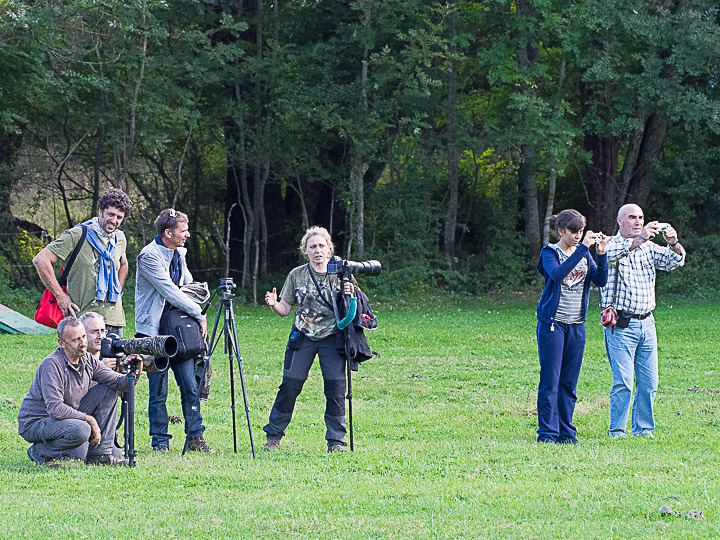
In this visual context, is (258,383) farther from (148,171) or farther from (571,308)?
(148,171)

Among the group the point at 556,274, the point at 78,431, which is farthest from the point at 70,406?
the point at 556,274

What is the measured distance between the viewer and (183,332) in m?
7.23

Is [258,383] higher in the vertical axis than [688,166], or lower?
lower

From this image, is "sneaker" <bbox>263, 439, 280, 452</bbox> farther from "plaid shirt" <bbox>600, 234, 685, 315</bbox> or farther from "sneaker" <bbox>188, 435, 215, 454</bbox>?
"plaid shirt" <bbox>600, 234, 685, 315</bbox>

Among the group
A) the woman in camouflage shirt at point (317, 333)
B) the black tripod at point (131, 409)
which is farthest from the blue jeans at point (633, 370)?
the black tripod at point (131, 409)

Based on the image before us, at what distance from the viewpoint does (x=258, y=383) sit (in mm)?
11875

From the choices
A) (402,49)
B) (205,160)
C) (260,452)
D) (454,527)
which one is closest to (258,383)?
(260,452)

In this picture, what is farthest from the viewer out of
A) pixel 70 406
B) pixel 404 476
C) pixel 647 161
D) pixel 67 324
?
pixel 647 161

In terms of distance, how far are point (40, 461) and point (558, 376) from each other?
159 inches

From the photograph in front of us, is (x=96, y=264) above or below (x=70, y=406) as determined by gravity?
above

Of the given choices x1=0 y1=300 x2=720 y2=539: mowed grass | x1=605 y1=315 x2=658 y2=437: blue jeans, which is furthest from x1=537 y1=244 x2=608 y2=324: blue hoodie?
x1=0 y1=300 x2=720 y2=539: mowed grass

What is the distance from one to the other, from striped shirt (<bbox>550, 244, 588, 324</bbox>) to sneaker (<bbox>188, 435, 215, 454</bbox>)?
2952mm

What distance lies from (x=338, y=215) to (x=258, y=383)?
47.3 ft

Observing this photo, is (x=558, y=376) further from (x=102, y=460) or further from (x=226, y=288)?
(x=102, y=460)
